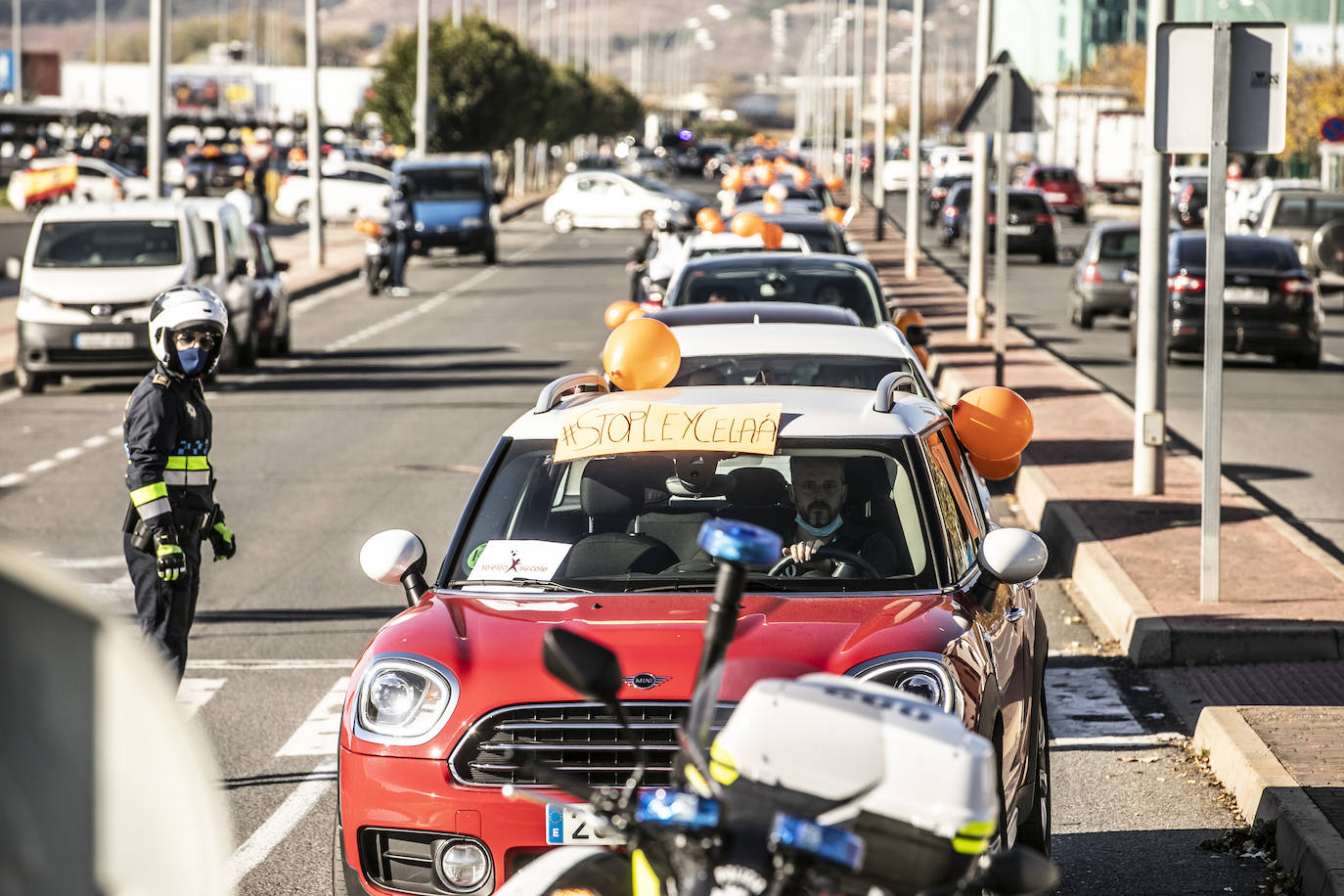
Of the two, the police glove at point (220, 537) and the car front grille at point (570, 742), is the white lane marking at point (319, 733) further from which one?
the car front grille at point (570, 742)

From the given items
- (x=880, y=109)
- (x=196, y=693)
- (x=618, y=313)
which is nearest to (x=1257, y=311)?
(x=618, y=313)

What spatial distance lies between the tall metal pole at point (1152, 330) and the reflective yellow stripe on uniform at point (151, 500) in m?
7.23

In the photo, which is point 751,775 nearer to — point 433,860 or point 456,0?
point 433,860

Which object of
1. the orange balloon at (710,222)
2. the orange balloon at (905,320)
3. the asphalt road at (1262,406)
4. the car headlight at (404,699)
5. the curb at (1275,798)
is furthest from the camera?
the orange balloon at (710,222)

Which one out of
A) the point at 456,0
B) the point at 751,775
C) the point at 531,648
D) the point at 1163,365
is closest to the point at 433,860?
the point at 531,648

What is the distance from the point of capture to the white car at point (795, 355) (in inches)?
368

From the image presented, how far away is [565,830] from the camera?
478 centimetres

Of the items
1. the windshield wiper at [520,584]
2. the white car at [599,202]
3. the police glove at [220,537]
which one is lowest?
the police glove at [220,537]

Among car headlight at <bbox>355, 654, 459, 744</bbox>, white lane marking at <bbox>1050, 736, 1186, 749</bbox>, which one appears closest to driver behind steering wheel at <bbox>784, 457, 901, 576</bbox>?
car headlight at <bbox>355, 654, 459, 744</bbox>

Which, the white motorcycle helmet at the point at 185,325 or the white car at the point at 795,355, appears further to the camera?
the white car at the point at 795,355

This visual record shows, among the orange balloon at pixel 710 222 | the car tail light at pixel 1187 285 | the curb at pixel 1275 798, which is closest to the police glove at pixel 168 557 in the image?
the curb at pixel 1275 798

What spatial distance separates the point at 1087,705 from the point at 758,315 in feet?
14.9

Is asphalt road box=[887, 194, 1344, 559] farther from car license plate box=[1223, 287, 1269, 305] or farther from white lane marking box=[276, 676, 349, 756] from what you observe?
white lane marking box=[276, 676, 349, 756]

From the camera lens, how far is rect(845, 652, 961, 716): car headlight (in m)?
4.77
